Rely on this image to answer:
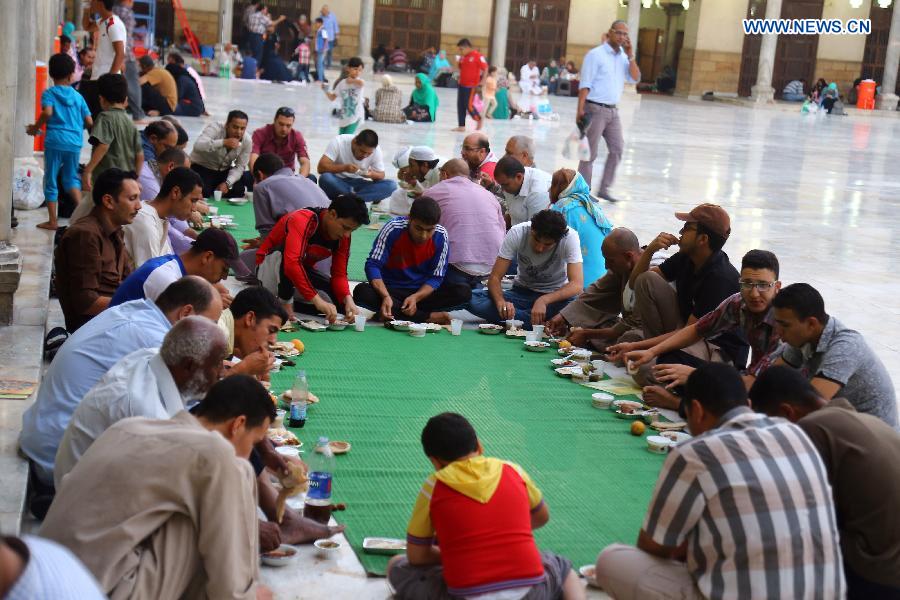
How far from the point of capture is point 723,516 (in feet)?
10.6

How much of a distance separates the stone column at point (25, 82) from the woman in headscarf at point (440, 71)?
2346cm

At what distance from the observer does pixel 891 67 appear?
118 feet

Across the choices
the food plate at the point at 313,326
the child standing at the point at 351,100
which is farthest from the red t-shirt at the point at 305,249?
the child standing at the point at 351,100

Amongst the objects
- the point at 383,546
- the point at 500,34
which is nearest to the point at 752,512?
the point at 383,546

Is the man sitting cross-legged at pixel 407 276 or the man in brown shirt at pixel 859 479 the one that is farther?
the man sitting cross-legged at pixel 407 276

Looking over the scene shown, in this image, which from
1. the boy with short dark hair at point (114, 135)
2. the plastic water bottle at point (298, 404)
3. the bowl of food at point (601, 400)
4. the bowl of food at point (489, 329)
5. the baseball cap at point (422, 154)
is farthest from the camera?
the baseball cap at point (422, 154)

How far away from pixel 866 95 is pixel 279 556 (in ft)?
117

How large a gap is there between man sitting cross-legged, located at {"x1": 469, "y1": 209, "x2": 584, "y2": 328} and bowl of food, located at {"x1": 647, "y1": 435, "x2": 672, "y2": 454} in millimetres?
1983

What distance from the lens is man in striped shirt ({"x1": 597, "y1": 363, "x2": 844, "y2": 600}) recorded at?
10.5ft

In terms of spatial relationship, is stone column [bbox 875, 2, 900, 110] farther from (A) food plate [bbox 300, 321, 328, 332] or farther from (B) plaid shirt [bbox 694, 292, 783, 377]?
(B) plaid shirt [bbox 694, 292, 783, 377]

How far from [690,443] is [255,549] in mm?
1246

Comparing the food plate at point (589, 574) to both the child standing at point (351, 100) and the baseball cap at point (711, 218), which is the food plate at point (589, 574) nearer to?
the baseball cap at point (711, 218)

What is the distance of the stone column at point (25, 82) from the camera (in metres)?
9.90

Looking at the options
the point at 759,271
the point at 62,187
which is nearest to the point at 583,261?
the point at 759,271
